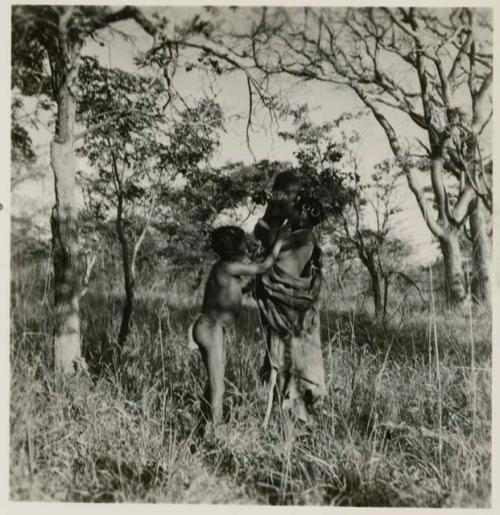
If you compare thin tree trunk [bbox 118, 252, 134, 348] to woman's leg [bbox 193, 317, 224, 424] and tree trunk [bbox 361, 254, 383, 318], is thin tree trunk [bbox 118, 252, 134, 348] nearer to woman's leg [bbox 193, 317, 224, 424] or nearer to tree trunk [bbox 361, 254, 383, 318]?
woman's leg [bbox 193, 317, 224, 424]

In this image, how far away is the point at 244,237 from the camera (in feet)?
12.2

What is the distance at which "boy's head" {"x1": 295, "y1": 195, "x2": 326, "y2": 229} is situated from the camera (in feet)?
12.3

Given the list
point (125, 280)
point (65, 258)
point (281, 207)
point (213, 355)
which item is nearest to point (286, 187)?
point (281, 207)

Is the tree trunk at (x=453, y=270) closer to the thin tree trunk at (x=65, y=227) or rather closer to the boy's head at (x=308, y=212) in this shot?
the boy's head at (x=308, y=212)

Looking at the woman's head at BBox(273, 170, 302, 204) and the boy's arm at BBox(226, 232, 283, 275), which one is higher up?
the woman's head at BBox(273, 170, 302, 204)

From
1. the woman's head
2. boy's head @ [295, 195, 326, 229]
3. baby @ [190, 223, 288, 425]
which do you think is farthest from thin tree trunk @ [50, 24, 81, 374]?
boy's head @ [295, 195, 326, 229]

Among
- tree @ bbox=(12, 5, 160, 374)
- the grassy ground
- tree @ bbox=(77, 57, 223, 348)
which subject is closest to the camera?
the grassy ground

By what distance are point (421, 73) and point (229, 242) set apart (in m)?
1.65

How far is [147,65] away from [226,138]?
2.22 feet

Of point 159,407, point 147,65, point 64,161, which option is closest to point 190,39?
point 147,65

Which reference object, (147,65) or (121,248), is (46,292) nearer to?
(121,248)

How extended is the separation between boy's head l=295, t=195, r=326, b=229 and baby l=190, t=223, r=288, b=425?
7.2 inches

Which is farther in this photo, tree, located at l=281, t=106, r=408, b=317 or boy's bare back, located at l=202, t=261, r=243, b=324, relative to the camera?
tree, located at l=281, t=106, r=408, b=317

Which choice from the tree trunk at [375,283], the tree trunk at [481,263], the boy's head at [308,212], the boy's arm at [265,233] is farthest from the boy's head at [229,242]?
the tree trunk at [481,263]
